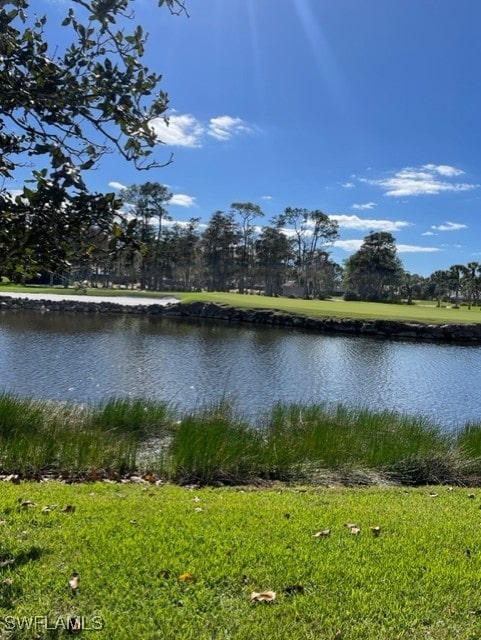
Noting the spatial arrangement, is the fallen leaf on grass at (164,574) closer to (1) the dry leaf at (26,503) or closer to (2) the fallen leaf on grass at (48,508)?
(2) the fallen leaf on grass at (48,508)

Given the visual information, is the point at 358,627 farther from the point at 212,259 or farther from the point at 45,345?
the point at 212,259

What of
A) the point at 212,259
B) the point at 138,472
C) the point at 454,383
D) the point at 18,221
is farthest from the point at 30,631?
the point at 212,259

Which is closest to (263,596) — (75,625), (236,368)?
(75,625)

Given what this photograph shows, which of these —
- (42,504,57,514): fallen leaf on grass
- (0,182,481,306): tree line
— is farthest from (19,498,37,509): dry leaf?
(0,182,481,306): tree line

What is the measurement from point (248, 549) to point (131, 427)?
6.10m

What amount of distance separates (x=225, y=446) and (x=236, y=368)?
1127 cm

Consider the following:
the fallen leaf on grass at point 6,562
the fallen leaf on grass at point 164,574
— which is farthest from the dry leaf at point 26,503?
the fallen leaf on grass at point 164,574

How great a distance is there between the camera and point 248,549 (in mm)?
3775

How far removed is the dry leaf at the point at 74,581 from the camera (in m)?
3.10

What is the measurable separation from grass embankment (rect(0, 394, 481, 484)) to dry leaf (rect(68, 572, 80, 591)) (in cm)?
362

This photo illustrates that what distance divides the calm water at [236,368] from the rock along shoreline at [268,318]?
403 centimetres

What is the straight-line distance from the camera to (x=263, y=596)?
10.3 feet

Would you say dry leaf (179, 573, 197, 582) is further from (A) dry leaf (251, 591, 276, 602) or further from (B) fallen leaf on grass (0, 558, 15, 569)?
(B) fallen leaf on grass (0, 558, 15, 569)

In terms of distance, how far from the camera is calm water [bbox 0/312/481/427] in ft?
47.5
